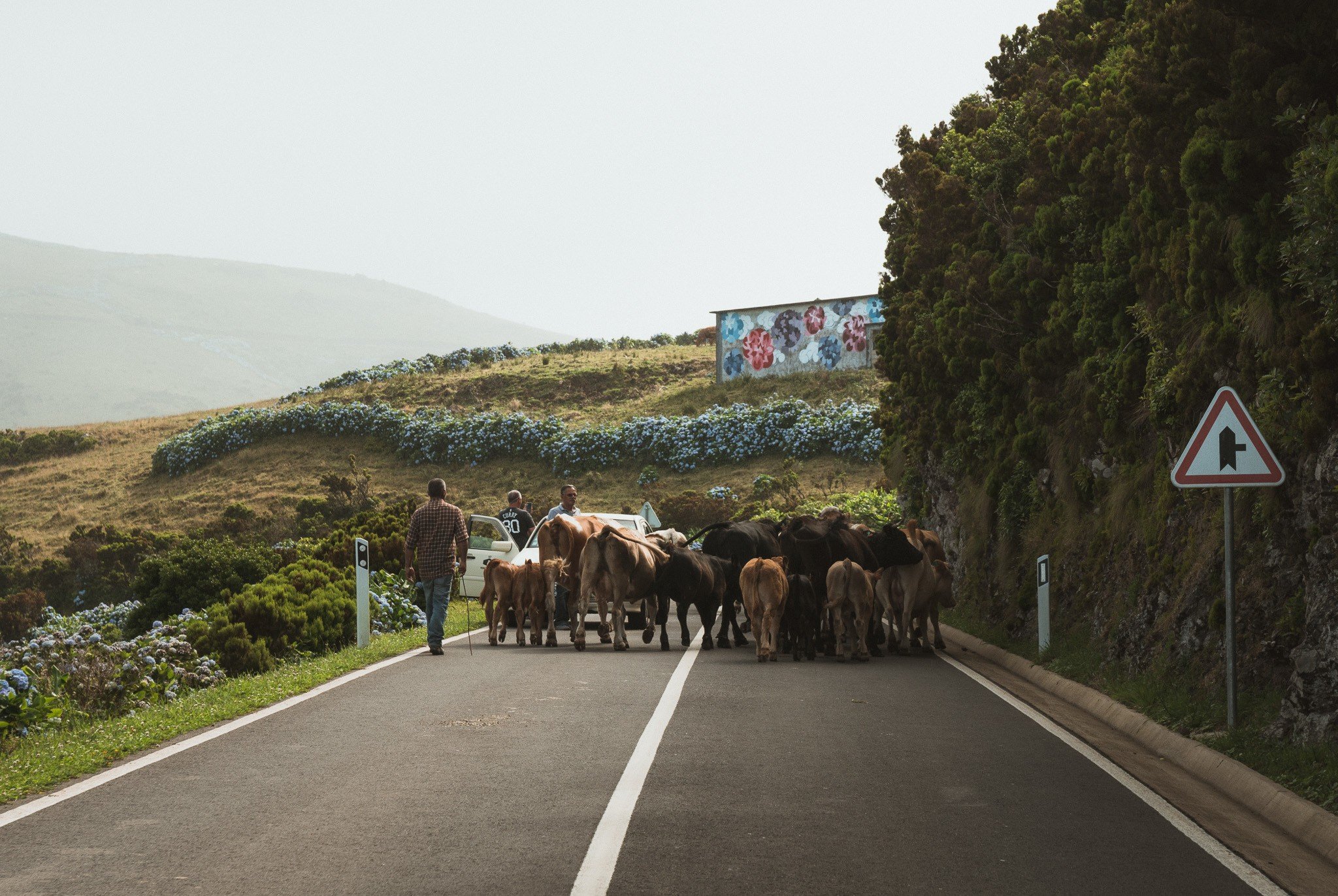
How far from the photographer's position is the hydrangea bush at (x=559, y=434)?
5644 cm

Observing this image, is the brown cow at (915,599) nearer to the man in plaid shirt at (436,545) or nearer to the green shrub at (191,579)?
the man in plaid shirt at (436,545)

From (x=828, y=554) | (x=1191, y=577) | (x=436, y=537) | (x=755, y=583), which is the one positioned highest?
(x=436, y=537)

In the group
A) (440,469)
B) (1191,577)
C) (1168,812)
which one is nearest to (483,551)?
(1191,577)

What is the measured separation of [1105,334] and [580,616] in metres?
7.26

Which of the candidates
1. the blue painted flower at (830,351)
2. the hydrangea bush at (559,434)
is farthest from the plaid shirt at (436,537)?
the blue painted flower at (830,351)

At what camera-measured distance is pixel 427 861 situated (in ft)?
21.0

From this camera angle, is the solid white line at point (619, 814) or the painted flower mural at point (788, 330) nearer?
the solid white line at point (619, 814)

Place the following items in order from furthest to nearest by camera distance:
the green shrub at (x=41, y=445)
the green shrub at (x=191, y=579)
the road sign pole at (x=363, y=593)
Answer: the green shrub at (x=41, y=445) < the green shrub at (x=191, y=579) < the road sign pole at (x=363, y=593)

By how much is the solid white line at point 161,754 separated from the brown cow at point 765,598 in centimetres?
426

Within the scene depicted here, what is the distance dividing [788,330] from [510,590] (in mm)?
49420

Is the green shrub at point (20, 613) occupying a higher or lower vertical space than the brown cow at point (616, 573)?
lower

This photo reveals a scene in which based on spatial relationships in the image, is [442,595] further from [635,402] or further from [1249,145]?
[635,402]

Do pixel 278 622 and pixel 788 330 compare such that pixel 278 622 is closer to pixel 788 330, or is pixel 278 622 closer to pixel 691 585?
pixel 691 585

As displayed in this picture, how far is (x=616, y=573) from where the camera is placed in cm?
1669
